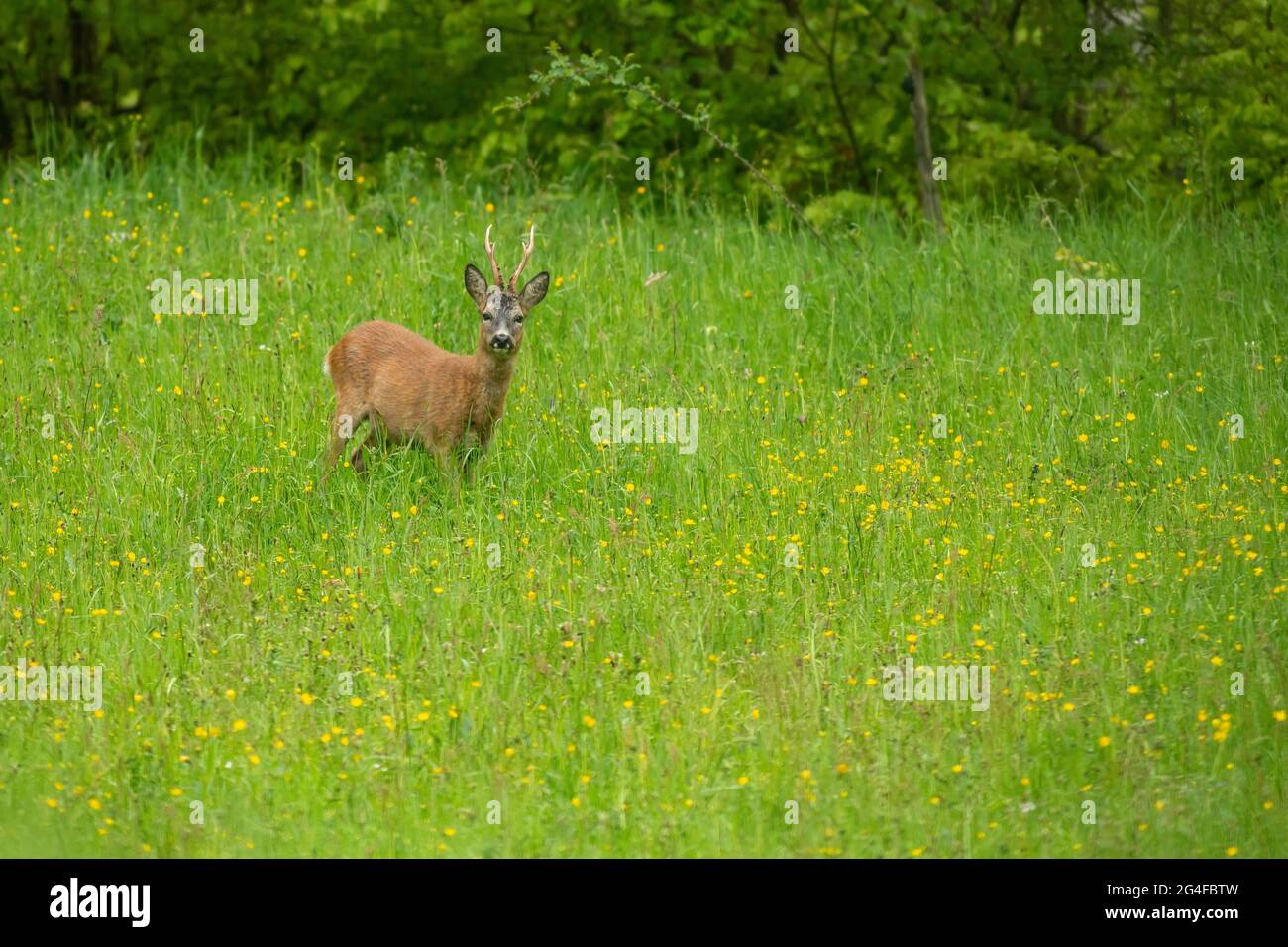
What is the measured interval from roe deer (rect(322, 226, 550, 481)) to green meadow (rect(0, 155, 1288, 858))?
6.7 inches

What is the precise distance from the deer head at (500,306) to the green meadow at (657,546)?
610mm

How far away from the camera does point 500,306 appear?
26.9ft

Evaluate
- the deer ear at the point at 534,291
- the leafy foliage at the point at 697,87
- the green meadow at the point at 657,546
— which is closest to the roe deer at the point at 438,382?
the deer ear at the point at 534,291

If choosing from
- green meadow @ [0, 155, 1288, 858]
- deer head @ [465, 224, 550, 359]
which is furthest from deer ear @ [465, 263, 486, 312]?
green meadow @ [0, 155, 1288, 858]

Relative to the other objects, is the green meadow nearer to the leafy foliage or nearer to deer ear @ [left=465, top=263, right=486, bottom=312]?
deer ear @ [left=465, top=263, right=486, bottom=312]

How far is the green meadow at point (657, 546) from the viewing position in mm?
Result: 5480

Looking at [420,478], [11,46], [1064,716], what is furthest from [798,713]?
[11,46]

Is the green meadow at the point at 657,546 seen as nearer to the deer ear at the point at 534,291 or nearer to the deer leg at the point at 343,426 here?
the deer leg at the point at 343,426

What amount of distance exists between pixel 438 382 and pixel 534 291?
0.68m

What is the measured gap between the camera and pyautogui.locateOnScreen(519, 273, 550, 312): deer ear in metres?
8.31

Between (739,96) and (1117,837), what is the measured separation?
9.47 m

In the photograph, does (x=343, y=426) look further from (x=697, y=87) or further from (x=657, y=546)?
(x=697, y=87)

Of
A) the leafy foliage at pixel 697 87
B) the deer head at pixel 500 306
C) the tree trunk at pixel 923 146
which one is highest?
the leafy foliage at pixel 697 87

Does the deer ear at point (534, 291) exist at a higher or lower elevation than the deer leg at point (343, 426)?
higher
